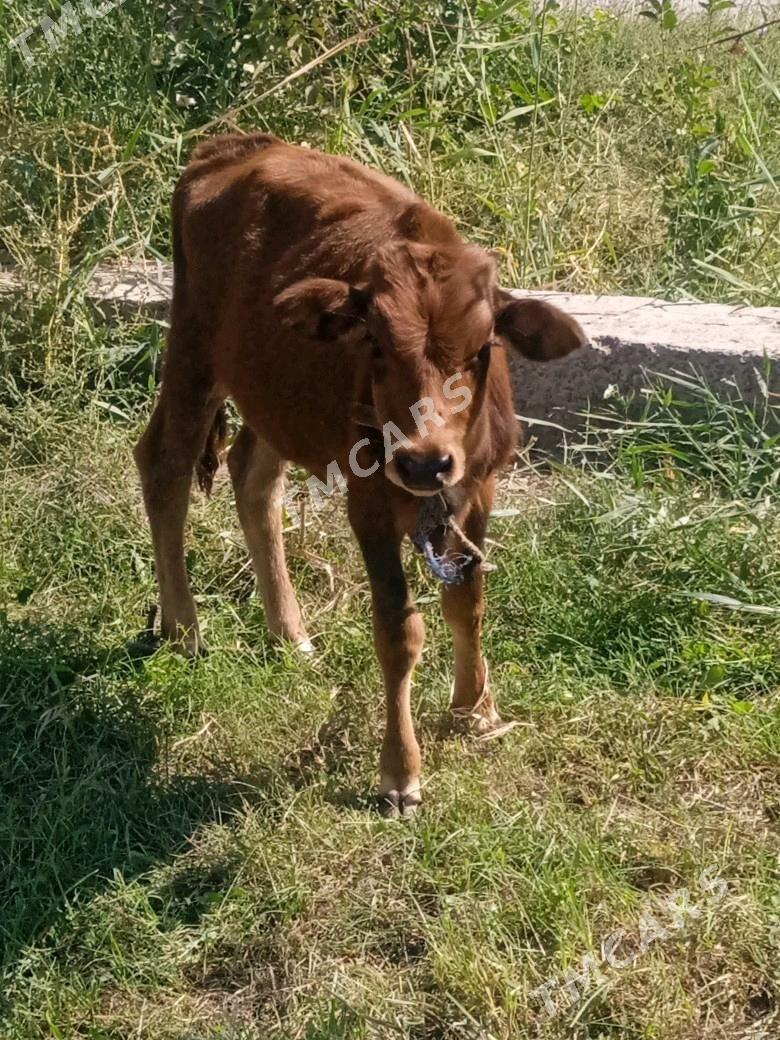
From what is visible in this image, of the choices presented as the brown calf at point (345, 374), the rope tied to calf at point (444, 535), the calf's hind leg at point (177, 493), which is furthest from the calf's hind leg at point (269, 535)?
the rope tied to calf at point (444, 535)

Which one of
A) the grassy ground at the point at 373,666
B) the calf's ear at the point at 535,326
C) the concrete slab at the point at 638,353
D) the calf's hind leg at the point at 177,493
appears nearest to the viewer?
the grassy ground at the point at 373,666

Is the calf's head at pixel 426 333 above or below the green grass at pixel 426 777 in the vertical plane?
above

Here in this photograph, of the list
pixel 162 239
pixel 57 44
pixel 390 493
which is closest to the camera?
pixel 390 493

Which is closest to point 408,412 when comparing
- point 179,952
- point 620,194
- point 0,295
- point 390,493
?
point 390,493

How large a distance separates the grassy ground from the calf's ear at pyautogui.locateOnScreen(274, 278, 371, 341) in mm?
1401

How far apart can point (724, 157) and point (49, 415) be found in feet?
12.7

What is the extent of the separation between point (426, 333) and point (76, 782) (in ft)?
6.28

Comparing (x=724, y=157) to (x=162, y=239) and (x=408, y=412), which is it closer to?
(x=162, y=239)

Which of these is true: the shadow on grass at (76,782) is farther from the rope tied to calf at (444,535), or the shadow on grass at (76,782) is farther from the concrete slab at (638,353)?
the concrete slab at (638,353)

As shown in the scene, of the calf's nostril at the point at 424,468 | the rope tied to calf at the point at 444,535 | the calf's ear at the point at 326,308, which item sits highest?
the calf's ear at the point at 326,308

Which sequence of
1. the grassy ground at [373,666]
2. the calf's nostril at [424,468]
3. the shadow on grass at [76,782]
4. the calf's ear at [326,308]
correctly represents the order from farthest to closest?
the shadow on grass at [76,782], the calf's ear at [326,308], the grassy ground at [373,666], the calf's nostril at [424,468]

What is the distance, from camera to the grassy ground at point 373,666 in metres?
3.79

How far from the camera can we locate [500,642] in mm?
5035

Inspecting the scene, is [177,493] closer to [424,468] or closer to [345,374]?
[345,374]
